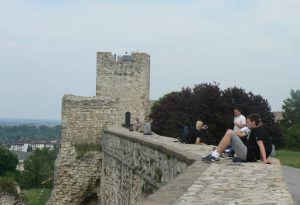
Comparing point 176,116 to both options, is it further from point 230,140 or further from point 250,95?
point 230,140

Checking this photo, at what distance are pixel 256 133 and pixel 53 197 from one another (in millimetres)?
15039

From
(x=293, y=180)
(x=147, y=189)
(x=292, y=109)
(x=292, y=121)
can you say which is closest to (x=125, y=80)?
(x=293, y=180)

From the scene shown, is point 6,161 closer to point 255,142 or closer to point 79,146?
point 79,146

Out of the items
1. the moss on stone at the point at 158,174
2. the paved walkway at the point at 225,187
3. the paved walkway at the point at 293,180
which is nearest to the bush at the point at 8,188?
the paved walkway at the point at 293,180

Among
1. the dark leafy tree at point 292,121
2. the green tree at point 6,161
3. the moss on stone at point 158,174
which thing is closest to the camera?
the moss on stone at point 158,174

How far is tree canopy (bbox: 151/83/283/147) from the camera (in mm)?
38125

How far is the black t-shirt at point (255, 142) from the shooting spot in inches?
363

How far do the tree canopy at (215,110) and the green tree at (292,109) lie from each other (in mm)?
20717

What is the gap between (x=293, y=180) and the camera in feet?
53.0

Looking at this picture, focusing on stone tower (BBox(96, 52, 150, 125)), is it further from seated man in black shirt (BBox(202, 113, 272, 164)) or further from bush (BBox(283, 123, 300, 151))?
seated man in black shirt (BBox(202, 113, 272, 164))

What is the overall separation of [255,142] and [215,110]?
29953 millimetres

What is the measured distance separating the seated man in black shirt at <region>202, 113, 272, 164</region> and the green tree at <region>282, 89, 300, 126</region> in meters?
51.6

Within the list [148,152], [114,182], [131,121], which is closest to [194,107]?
[131,121]

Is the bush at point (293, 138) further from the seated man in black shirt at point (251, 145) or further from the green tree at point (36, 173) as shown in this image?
the seated man in black shirt at point (251, 145)
